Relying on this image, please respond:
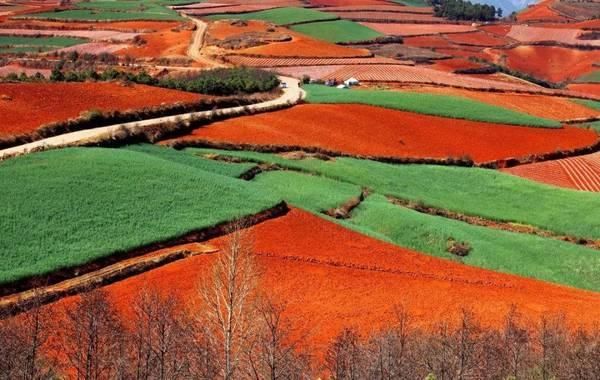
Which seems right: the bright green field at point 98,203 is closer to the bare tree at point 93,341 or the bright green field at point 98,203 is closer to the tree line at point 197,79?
the bare tree at point 93,341

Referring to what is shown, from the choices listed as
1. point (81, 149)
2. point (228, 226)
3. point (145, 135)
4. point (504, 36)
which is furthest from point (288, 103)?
point (504, 36)

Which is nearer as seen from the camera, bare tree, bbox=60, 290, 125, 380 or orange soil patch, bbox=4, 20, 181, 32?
bare tree, bbox=60, 290, 125, 380

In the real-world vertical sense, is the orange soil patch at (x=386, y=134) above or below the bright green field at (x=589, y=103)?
above

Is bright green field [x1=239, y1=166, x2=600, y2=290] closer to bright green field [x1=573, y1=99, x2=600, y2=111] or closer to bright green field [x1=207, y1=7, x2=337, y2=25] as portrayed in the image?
bright green field [x1=573, y1=99, x2=600, y2=111]

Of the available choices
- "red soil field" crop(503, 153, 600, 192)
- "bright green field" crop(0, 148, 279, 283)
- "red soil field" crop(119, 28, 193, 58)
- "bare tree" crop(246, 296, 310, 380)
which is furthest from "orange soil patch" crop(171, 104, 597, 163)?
"red soil field" crop(119, 28, 193, 58)

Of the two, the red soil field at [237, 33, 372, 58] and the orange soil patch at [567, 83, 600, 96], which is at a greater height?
the red soil field at [237, 33, 372, 58]

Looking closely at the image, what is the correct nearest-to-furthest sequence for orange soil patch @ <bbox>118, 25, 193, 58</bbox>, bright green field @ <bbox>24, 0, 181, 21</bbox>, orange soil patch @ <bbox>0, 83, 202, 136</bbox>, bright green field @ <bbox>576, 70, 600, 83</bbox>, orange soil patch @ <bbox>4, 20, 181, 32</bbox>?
orange soil patch @ <bbox>0, 83, 202, 136</bbox> < orange soil patch @ <bbox>118, 25, 193, 58</bbox> < orange soil patch @ <bbox>4, 20, 181, 32</bbox> < bright green field @ <bbox>576, 70, 600, 83</bbox> < bright green field @ <bbox>24, 0, 181, 21</bbox>

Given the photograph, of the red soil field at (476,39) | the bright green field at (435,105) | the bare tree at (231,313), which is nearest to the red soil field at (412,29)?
the red soil field at (476,39)

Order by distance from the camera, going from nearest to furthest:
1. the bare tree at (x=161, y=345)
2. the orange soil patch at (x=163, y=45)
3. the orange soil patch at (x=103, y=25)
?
the bare tree at (x=161, y=345), the orange soil patch at (x=163, y=45), the orange soil patch at (x=103, y=25)
